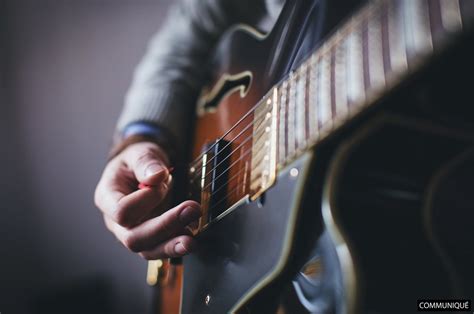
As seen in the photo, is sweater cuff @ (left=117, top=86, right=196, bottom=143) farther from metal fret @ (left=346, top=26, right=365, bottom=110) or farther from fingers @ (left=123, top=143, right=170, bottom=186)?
metal fret @ (left=346, top=26, right=365, bottom=110)

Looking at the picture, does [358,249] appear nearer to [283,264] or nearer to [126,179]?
[283,264]

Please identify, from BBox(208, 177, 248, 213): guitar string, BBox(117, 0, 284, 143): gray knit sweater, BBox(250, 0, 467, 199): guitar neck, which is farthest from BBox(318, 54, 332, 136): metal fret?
BBox(117, 0, 284, 143): gray knit sweater

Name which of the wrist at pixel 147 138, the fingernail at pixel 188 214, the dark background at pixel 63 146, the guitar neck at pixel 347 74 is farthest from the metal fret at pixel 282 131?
the dark background at pixel 63 146

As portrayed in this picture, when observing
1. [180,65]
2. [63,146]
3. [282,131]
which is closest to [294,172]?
[282,131]

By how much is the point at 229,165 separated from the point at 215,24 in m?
0.40

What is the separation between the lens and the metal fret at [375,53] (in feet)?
0.74

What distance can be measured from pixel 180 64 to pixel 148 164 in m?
0.32

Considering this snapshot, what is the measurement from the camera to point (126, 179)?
18.8 inches

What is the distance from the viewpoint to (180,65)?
699 millimetres

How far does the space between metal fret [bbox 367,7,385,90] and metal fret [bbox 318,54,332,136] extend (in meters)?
0.04

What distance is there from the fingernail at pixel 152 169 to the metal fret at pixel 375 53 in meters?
0.24

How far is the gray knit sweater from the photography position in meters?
0.59

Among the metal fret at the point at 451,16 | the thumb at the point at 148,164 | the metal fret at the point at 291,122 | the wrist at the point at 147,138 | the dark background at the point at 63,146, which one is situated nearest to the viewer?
the metal fret at the point at 451,16

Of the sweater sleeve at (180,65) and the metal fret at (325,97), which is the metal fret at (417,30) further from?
the sweater sleeve at (180,65)
